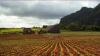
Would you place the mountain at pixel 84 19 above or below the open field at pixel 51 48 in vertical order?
above

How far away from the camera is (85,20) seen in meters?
152

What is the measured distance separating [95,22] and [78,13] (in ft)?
139

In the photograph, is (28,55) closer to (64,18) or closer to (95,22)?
(95,22)

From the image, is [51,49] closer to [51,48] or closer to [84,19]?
[51,48]

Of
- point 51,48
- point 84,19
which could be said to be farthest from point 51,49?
point 84,19

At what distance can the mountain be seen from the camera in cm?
12014

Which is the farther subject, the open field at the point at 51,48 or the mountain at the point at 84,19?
the mountain at the point at 84,19

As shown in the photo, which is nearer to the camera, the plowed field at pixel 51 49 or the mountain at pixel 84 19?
the plowed field at pixel 51 49

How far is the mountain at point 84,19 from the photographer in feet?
394

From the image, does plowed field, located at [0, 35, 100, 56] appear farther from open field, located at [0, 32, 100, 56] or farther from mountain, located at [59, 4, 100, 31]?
mountain, located at [59, 4, 100, 31]

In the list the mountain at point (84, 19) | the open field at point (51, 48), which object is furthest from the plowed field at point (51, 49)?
the mountain at point (84, 19)

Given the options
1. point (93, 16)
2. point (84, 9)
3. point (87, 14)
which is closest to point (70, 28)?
point (93, 16)

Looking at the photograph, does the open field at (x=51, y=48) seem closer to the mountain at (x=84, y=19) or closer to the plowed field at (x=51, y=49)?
the plowed field at (x=51, y=49)

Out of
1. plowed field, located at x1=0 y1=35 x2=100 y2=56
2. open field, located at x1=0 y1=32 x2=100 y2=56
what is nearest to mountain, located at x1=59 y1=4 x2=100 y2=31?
open field, located at x1=0 y1=32 x2=100 y2=56
